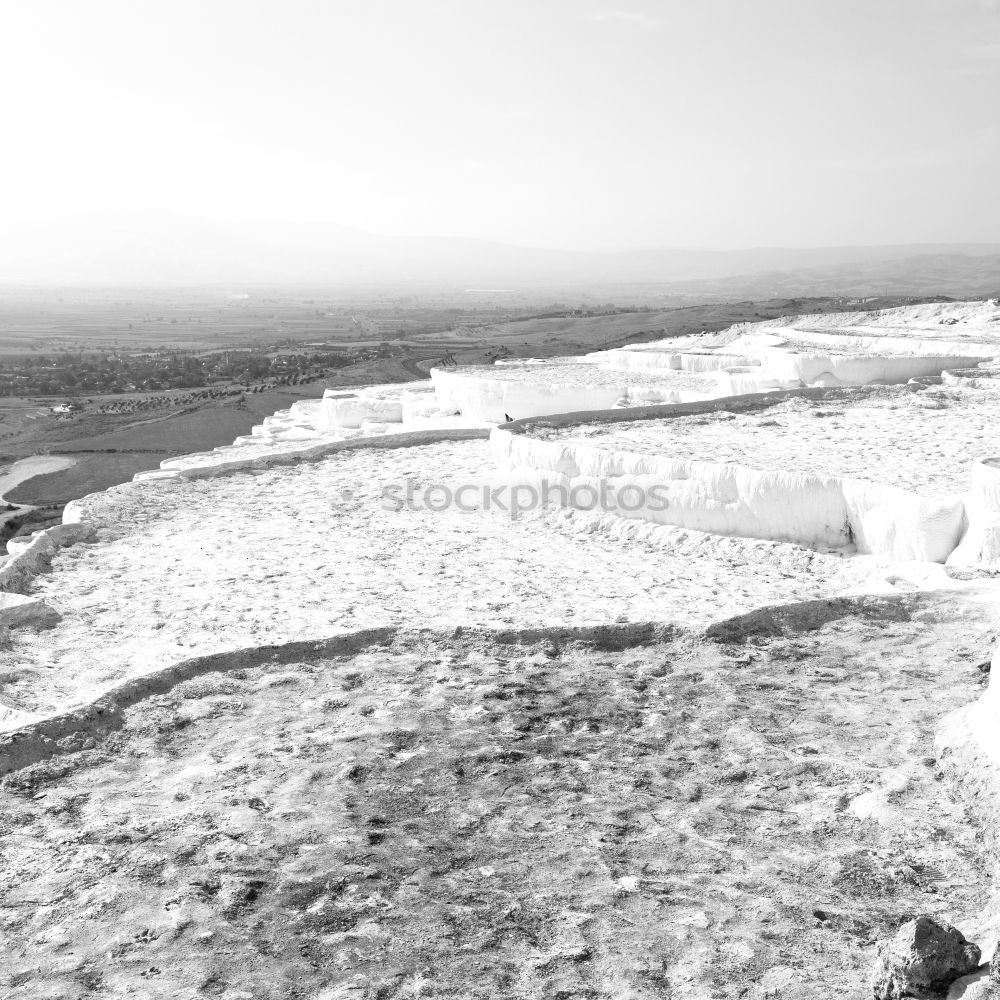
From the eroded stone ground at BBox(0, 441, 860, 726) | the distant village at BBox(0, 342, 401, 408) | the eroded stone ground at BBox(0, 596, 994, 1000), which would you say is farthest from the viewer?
the distant village at BBox(0, 342, 401, 408)

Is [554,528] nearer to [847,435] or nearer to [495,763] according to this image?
[847,435]

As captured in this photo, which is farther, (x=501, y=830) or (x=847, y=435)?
(x=847, y=435)

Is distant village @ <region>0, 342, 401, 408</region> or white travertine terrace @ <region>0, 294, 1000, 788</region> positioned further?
distant village @ <region>0, 342, 401, 408</region>

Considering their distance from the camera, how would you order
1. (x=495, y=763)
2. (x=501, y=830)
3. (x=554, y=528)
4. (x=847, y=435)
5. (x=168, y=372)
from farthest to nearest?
(x=168, y=372) < (x=847, y=435) < (x=554, y=528) < (x=495, y=763) < (x=501, y=830)

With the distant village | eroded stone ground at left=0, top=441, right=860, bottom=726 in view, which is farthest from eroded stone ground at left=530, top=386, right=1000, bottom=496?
the distant village

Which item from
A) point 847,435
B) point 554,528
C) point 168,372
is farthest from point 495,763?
point 168,372

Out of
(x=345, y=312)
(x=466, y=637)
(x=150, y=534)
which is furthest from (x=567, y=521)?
(x=345, y=312)

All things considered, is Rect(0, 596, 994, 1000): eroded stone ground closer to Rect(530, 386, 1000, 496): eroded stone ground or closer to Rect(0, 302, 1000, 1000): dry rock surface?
Rect(0, 302, 1000, 1000): dry rock surface

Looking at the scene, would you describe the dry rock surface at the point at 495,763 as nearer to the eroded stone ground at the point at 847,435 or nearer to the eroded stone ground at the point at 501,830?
the eroded stone ground at the point at 501,830

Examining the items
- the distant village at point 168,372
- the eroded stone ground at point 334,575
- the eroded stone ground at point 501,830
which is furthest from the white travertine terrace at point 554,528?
the distant village at point 168,372
